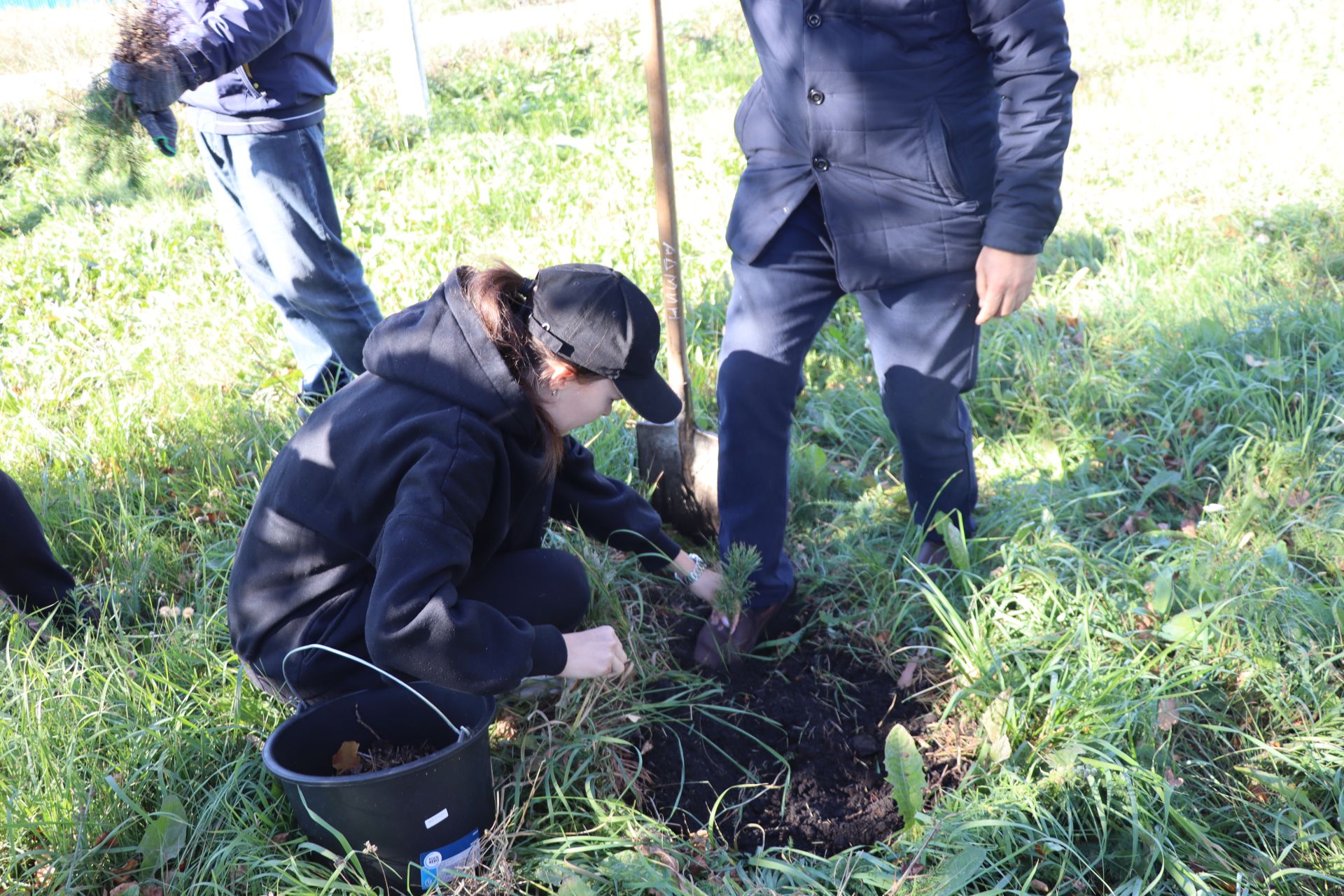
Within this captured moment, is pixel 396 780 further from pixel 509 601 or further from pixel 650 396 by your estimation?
pixel 650 396

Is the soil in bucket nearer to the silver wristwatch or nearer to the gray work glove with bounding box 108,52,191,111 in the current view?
the silver wristwatch

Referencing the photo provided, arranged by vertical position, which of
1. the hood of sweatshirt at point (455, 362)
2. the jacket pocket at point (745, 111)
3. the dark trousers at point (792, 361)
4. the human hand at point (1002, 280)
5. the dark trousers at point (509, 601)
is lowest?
the dark trousers at point (509, 601)

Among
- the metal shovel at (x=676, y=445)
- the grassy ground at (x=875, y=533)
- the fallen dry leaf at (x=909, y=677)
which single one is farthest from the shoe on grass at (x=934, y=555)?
the metal shovel at (x=676, y=445)

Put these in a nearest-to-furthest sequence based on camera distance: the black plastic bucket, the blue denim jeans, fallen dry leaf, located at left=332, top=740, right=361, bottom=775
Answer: the black plastic bucket, fallen dry leaf, located at left=332, top=740, right=361, bottom=775, the blue denim jeans

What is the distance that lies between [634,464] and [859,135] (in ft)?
4.41

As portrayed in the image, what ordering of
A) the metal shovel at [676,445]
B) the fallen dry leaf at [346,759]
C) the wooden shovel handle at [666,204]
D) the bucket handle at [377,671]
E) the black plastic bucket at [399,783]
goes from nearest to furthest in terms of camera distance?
the black plastic bucket at [399,783], the bucket handle at [377,671], the fallen dry leaf at [346,759], the wooden shovel handle at [666,204], the metal shovel at [676,445]

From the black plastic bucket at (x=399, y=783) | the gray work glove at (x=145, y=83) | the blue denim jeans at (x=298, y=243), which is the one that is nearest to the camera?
the gray work glove at (x=145, y=83)

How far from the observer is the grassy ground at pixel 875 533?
1881 mm

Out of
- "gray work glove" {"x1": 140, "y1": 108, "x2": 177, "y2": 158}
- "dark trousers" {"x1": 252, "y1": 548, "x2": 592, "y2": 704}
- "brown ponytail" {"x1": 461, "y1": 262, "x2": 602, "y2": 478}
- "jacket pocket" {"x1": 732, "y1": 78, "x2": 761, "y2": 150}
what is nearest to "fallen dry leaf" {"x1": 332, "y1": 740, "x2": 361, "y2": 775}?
"dark trousers" {"x1": 252, "y1": 548, "x2": 592, "y2": 704}

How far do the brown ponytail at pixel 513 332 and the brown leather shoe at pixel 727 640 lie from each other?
799mm

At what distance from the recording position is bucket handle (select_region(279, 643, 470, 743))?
1787 mm

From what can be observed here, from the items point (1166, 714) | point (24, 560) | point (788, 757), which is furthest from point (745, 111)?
point (24, 560)

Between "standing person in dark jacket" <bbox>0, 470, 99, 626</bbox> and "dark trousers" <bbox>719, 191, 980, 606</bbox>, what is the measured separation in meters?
1.72

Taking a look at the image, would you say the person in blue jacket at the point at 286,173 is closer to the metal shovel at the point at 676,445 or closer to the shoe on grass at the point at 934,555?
the metal shovel at the point at 676,445
